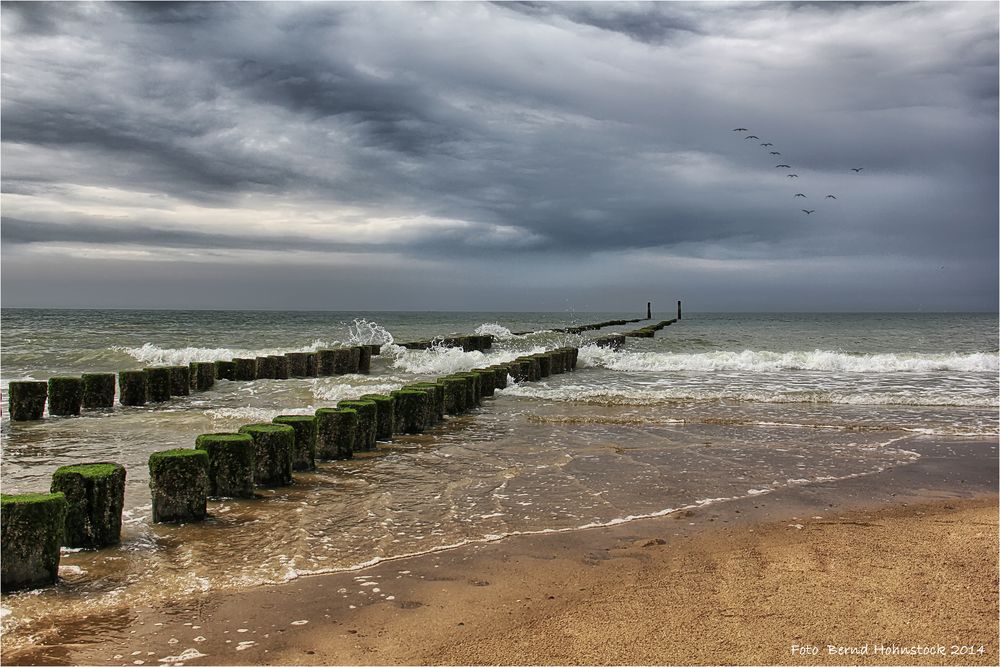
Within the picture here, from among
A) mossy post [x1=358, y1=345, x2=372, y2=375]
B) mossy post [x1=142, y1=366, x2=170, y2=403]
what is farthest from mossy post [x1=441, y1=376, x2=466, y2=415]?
mossy post [x1=358, y1=345, x2=372, y2=375]

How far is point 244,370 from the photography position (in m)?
16.9

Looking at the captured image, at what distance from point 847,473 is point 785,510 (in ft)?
6.63

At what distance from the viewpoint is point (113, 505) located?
509cm

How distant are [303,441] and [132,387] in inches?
277

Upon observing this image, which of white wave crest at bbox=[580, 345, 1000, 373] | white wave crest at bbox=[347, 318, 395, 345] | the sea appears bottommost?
the sea

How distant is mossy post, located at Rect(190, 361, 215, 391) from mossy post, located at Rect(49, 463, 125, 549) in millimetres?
Result: 10559

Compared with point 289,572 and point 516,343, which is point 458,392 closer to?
point 289,572

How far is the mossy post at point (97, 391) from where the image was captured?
480 inches

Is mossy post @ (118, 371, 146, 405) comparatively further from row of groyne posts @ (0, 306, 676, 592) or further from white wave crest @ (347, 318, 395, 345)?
white wave crest @ (347, 318, 395, 345)

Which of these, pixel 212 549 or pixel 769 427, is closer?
pixel 212 549

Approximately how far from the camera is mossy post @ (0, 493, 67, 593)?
4.25 meters

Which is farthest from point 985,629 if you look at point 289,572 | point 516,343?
point 516,343

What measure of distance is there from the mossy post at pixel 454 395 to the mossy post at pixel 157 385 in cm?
566

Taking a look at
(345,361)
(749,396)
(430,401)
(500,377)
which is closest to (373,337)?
(345,361)
